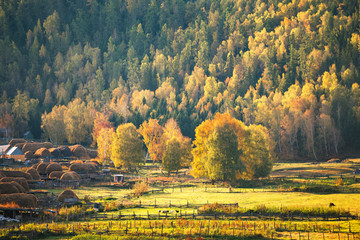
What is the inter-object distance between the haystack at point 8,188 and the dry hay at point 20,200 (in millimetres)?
5703

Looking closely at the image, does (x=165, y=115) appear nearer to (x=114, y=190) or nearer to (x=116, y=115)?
(x=116, y=115)

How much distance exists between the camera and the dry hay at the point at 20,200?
68.2 metres

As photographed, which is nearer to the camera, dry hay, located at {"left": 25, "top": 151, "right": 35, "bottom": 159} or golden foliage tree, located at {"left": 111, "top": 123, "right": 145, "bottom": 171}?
golden foliage tree, located at {"left": 111, "top": 123, "right": 145, "bottom": 171}

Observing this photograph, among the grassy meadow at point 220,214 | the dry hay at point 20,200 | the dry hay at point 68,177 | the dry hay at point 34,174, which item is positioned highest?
the dry hay at point 34,174

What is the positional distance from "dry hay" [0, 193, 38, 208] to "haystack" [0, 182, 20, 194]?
5.70 meters

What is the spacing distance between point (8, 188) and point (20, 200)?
24.1 feet

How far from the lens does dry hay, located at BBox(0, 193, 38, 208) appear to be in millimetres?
68181

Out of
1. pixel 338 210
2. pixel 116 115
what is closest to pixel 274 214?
pixel 338 210

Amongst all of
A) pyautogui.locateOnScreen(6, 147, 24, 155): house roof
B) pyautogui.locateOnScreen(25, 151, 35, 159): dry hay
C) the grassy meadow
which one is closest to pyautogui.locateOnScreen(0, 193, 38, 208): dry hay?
the grassy meadow

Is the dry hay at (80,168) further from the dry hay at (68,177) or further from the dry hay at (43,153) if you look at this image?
the dry hay at (43,153)

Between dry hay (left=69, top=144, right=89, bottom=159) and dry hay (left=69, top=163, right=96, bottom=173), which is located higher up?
dry hay (left=69, top=144, right=89, bottom=159)

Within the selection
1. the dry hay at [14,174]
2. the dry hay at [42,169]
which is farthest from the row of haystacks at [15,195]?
the dry hay at [42,169]

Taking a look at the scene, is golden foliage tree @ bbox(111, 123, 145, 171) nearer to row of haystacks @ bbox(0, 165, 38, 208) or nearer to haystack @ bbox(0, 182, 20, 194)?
Answer: row of haystacks @ bbox(0, 165, 38, 208)

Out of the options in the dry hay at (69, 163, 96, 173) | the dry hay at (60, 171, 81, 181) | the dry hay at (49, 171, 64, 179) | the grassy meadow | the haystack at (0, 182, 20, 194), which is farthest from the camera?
the dry hay at (69, 163, 96, 173)
